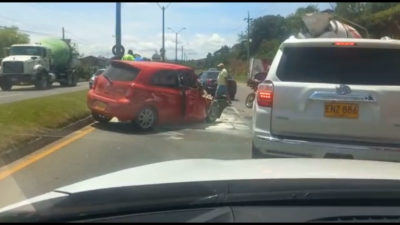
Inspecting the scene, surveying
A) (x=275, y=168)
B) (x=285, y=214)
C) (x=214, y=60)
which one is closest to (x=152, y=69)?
(x=275, y=168)

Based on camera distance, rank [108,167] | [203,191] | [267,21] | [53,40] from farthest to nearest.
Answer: [267,21] < [53,40] < [108,167] < [203,191]

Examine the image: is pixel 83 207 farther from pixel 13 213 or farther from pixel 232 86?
pixel 232 86

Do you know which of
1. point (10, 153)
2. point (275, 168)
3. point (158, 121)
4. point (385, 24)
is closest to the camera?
point (275, 168)

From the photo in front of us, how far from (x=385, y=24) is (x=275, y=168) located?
55885mm

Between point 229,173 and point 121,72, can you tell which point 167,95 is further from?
point 229,173

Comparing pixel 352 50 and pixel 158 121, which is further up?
pixel 352 50

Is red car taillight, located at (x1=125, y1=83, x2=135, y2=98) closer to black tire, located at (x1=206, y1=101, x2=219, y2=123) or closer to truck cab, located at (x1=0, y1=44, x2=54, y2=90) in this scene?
black tire, located at (x1=206, y1=101, x2=219, y2=123)

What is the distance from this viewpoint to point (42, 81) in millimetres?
38156

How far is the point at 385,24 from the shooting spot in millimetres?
56312

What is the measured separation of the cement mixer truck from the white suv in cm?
3164

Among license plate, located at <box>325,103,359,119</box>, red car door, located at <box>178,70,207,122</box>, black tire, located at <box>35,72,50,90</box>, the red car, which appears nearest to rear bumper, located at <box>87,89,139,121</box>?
the red car

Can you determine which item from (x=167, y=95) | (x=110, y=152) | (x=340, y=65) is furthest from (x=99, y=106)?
(x=340, y=65)

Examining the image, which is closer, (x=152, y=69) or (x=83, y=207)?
(x=83, y=207)

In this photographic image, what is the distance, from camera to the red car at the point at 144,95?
14258 mm
